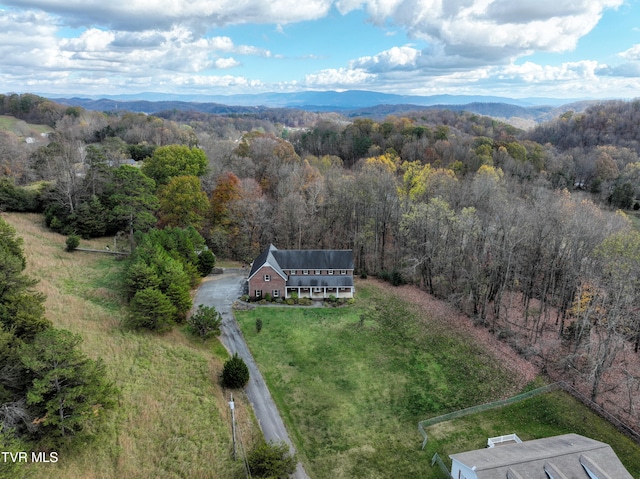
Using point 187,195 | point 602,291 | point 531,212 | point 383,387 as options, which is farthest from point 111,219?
point 602,291

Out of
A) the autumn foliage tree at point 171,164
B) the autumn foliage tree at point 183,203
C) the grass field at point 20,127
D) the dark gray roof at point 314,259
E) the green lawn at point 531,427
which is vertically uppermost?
the grass field at point 20,127

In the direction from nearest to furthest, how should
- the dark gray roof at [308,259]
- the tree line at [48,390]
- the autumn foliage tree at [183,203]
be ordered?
the tree line at [48,390], the dark gray roof at [308,259], the autumn foliage tree at [183,203]

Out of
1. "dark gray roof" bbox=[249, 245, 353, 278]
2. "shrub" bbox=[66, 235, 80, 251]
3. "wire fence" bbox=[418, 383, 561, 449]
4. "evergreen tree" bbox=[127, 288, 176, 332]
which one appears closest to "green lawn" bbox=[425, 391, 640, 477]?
"wire fence" bbox=[418, 383, 561, 449]

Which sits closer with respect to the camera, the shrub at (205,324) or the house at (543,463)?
the house at (543,463)

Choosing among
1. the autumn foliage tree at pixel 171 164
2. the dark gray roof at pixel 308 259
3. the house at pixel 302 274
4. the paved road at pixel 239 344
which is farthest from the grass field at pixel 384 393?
the autumn foliage tree at pixel 171 164

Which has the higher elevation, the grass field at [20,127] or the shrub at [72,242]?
the grass field at [20,127]

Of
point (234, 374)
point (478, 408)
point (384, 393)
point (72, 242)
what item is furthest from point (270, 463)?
point (72, 242)

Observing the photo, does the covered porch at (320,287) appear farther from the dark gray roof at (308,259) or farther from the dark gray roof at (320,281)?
the dark gray roof at (308,259)

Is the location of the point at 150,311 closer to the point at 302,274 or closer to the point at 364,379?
the point at 302,274
